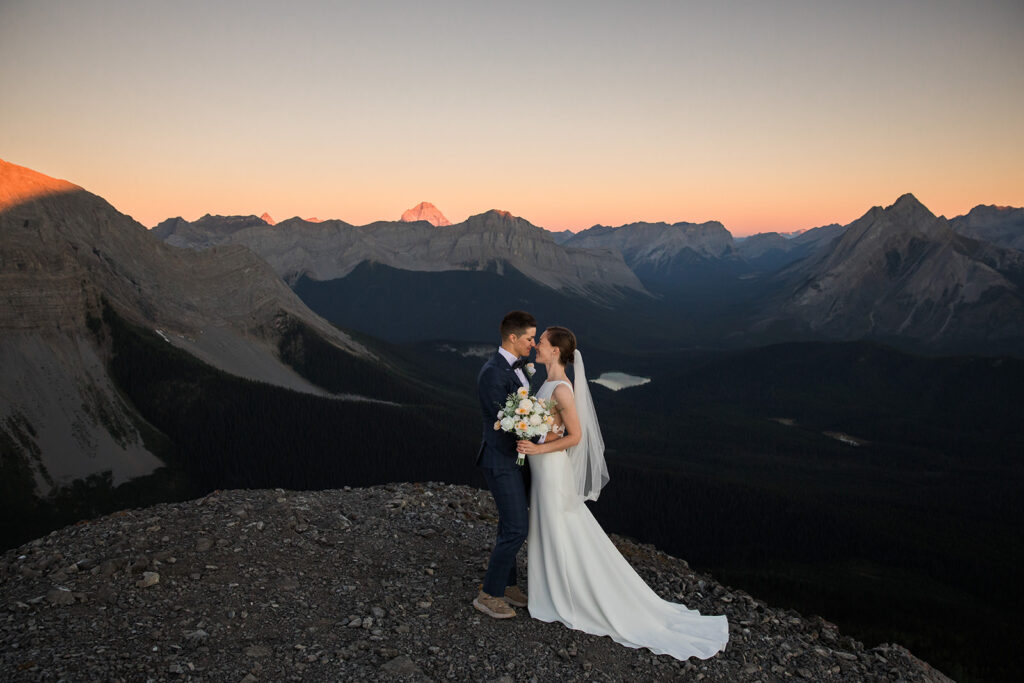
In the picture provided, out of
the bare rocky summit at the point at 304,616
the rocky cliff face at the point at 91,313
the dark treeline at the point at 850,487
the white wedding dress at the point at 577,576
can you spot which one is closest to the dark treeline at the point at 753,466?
the dark treeline at the point at 850,487

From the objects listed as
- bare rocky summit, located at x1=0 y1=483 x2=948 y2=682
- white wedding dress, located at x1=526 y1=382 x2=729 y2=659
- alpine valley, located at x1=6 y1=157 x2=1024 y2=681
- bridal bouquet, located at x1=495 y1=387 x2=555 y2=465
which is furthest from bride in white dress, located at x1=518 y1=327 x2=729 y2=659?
alpine valley, located at x1=6 y1=157 x2=1024 y2=681

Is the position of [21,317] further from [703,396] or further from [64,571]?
[703,396]

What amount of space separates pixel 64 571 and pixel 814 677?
15.4 metres

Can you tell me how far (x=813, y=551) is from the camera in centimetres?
7250

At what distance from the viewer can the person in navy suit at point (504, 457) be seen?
12422 mm

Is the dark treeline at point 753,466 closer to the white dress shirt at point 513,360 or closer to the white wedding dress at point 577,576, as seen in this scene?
the white wedding dress at point 577,576

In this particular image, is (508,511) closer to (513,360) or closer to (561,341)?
(513,360)

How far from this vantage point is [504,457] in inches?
505

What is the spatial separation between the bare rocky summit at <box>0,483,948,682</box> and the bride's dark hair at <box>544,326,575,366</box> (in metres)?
5.43

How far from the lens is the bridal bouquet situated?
11.9 meters

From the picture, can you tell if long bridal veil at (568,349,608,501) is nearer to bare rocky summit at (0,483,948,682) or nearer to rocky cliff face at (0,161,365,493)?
bare rocky summit at (0,483,948,682)

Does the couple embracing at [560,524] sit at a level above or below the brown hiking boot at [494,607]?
above

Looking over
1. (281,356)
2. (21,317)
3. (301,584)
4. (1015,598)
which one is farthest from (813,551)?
(281,356)

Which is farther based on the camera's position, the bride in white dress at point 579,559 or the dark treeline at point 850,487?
the dark treeline at point 850,487
